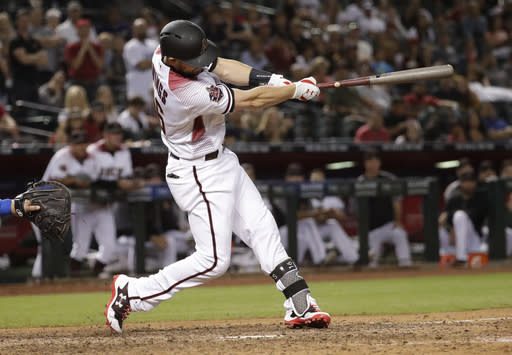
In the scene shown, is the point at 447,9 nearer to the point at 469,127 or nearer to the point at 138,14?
the point at 469,127

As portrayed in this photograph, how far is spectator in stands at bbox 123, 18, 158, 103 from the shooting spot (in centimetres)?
1005

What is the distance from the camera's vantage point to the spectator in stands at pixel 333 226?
30.8 feet

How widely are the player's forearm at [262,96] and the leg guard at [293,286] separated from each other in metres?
0.95

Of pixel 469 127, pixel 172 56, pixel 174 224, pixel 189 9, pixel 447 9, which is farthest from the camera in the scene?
pixel 447 9

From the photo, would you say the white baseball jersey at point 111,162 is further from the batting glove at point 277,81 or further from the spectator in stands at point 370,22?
the spectator in stands at point 370,22

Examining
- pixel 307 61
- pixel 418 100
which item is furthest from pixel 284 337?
pixel 307 61

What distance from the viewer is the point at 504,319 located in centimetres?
471

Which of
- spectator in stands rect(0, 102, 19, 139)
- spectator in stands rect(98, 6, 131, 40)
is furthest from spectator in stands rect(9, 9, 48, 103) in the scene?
spectator in stands rect(98, 6, 131, 40)

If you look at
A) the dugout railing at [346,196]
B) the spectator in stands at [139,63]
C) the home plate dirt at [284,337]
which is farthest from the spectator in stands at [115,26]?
the home plate dirt at [284,337]

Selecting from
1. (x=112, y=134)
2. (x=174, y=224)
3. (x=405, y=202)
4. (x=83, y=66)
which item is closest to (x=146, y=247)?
(x=174, y=224)

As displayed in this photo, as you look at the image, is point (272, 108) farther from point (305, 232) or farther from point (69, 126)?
point (69, 126)

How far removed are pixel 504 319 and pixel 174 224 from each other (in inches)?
203

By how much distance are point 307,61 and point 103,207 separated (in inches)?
197

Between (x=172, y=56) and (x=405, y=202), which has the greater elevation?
(x=172, y=56)
